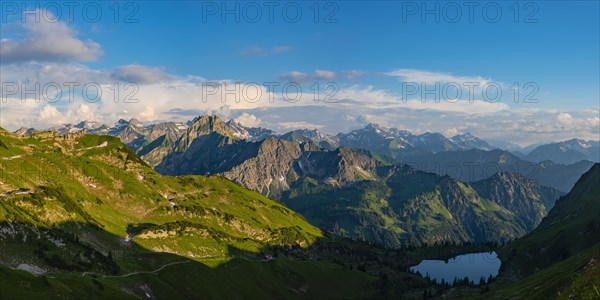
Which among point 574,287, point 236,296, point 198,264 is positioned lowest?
point 236,296

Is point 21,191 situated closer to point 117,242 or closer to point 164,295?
point 117,242

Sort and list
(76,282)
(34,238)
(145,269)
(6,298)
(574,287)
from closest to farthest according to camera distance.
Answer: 1. (574,287)
2. (6,298)
3. (76,282)
4. (34,238)
5. (145,269)

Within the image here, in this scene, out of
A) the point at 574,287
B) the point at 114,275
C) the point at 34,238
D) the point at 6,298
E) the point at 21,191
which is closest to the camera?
the point at 574,287

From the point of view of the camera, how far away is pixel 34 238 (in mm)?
132875

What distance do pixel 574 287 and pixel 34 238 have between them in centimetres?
14432

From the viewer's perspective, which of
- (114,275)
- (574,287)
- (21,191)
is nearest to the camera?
(574,287)

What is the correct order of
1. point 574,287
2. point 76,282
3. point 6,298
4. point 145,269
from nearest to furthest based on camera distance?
point 574,287, point 6,298, point 76,282, point 145,269

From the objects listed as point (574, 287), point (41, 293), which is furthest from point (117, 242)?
point (574, 287)

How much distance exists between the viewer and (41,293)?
306 ft

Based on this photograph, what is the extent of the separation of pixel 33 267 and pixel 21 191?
8036 centimetres

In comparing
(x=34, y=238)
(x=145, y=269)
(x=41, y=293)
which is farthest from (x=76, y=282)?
(x=145, y=269)

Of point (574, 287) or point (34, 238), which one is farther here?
point (34, 238)

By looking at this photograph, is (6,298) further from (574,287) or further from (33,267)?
(574,287)

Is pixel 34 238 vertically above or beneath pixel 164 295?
above
